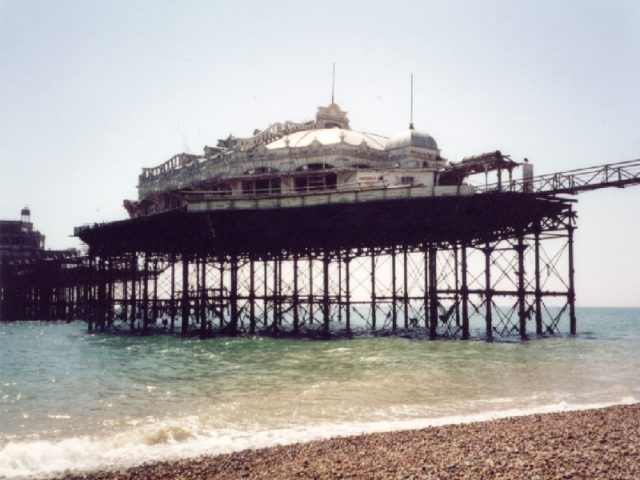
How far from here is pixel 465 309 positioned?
3369 centimetres

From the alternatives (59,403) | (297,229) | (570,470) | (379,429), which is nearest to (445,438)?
(379,429)

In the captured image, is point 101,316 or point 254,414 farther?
point 101,316

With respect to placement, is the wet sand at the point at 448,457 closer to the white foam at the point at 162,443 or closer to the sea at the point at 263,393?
the white foam at the point at 162,443

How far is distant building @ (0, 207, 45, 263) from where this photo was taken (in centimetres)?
7954

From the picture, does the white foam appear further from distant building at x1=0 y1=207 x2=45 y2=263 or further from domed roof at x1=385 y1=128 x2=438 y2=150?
distant building at x1=0 y1=207 x2=45 y2=263

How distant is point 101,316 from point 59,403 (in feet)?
110

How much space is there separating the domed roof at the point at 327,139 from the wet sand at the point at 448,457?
3036 centimetres

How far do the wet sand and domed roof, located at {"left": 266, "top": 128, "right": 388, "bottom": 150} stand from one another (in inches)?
1195

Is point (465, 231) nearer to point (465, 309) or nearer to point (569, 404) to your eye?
point (465, 309)

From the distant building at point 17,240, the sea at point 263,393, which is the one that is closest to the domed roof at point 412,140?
the sea at point 263,393

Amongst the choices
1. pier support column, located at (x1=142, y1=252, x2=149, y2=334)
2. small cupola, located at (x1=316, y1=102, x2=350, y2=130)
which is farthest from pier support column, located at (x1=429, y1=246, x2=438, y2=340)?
pier support column, located at (x1=142, y1=252, x2=149, y2=334)

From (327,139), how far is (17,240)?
57.0 meters

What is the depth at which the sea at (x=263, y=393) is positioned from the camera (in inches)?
521

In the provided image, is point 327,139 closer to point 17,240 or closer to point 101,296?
point 101,296
